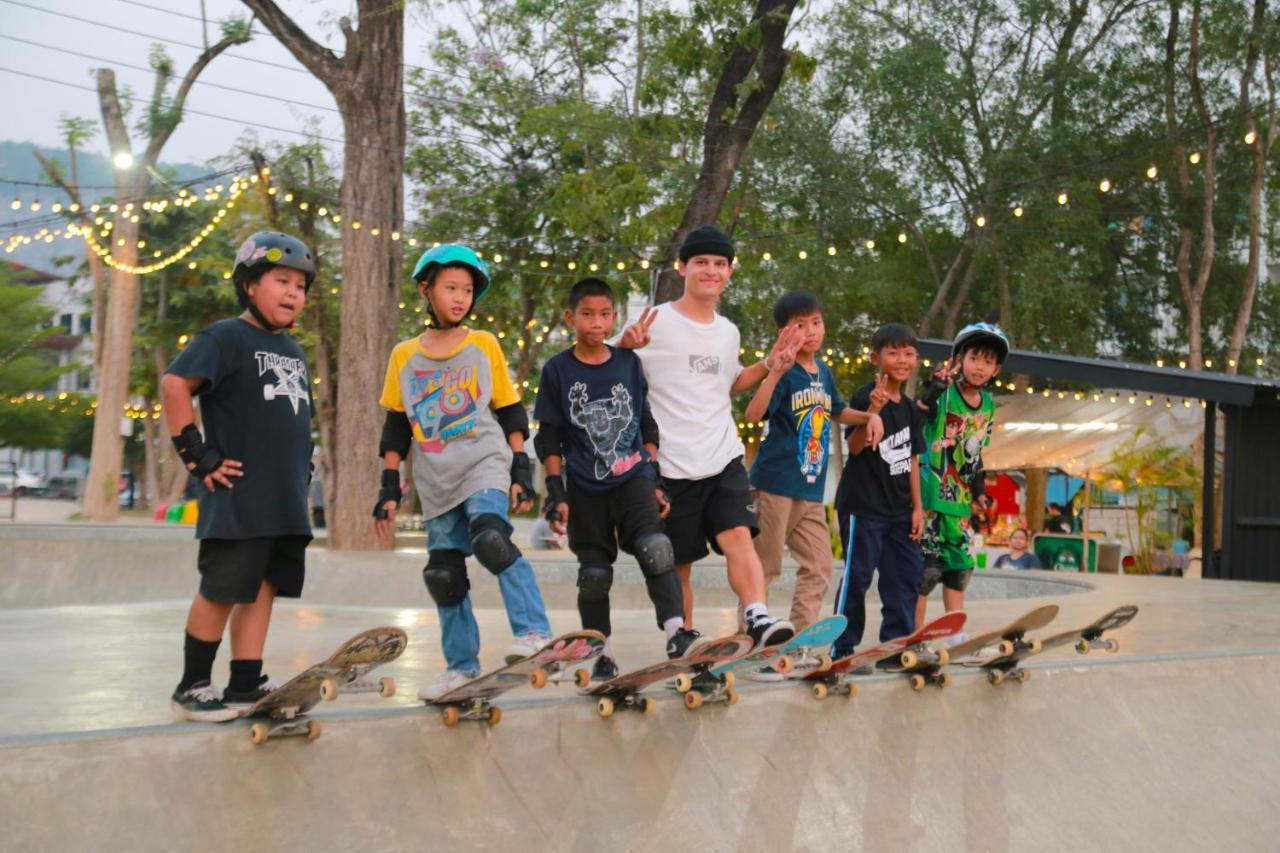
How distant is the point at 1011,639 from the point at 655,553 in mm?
1580

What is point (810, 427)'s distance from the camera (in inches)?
240

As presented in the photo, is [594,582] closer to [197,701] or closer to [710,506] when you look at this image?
[710,506]

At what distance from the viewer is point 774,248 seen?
34094 millimetres

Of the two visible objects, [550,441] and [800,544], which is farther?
[800,544]

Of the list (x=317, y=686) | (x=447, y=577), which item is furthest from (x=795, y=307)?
(x=317, y=686)

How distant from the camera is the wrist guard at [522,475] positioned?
5091 millimetres

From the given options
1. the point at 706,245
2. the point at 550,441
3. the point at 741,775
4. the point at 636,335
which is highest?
the point at 706,245

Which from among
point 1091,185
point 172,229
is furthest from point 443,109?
point 172,229

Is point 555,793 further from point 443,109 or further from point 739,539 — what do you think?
point 443,109

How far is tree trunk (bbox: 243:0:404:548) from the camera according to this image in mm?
16938

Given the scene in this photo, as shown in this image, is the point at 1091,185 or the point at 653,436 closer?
the point at 653,436

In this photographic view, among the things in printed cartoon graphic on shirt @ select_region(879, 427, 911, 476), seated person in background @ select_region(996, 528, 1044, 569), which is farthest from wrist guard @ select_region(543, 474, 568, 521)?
seated person in background @ select_region(996, 528, 1044, 569)

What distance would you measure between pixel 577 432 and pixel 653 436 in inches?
12.0

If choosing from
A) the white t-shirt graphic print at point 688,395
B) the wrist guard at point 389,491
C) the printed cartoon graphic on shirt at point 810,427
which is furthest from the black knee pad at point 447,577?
the printed cartoon graphic on shirt at point 810,427
